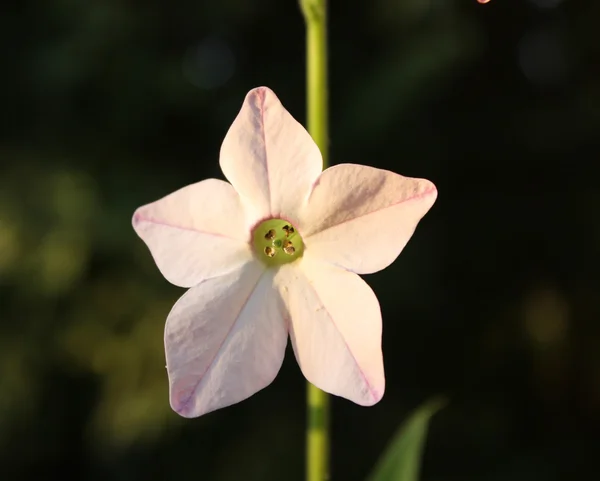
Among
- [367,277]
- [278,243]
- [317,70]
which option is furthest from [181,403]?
[367,277]

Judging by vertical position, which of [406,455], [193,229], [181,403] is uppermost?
[193,229]

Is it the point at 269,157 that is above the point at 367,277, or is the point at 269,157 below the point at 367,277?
above

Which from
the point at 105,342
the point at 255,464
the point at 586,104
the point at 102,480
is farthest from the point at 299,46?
the point at 102,480

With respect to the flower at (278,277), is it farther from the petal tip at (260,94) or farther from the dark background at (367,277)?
the dark background at (367,277)

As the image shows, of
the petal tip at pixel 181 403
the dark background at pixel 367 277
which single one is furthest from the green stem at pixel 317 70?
the dark background at pixel 367 277

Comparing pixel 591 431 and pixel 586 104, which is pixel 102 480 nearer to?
pixel 591 431

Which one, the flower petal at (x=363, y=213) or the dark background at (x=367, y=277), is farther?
the dark background at (x=367, y=277)

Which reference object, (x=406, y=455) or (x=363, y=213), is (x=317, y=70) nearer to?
(x=363, y=213)
